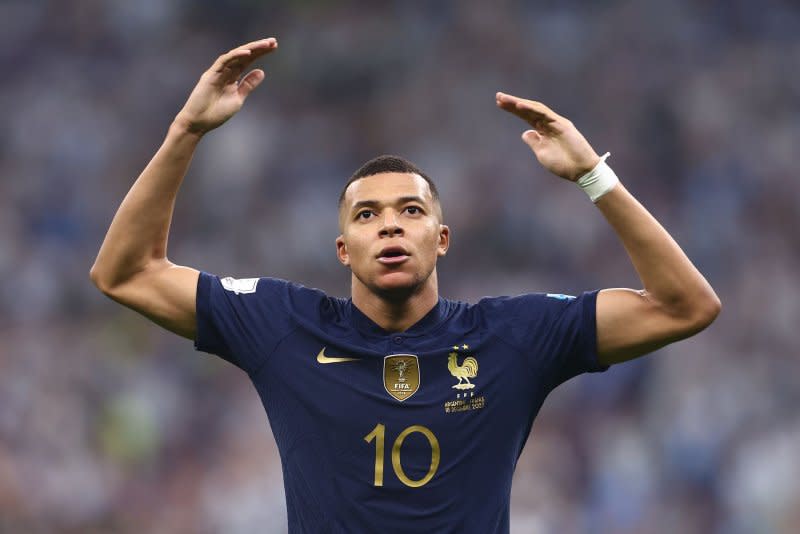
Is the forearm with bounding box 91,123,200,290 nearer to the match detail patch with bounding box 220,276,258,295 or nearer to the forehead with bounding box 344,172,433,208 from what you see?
the match detail patch with bounding box 220,276,258,295

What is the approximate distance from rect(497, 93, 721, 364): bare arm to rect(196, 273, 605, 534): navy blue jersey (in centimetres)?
13

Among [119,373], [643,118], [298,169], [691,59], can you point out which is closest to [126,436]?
[119,373]

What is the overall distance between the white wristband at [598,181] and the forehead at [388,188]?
551 mm

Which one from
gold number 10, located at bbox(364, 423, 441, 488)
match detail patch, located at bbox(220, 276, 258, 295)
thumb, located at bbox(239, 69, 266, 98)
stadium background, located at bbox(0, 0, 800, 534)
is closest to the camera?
gold number 10, located at bbox(364, 423, 441, 488)

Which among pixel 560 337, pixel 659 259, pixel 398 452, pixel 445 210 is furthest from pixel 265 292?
pixel 445 210

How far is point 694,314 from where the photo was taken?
3994mm

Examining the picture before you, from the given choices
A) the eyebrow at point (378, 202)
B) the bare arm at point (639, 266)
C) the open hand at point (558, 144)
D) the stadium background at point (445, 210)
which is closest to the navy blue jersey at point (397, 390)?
the bare arm at point (639, 266)

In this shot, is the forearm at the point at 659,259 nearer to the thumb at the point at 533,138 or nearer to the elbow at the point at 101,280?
the thumb at the point at 533,138

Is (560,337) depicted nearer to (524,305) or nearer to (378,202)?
(524,305)

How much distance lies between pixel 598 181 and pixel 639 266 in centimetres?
30

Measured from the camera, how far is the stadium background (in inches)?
366

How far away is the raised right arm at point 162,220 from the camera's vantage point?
13.4 ft

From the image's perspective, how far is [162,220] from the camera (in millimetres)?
4148

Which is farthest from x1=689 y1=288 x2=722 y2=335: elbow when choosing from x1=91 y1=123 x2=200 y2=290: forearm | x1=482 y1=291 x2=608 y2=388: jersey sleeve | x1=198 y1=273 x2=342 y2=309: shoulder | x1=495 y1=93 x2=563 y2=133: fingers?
x1=91 y1=123 x2=200 y2=290: forearm
